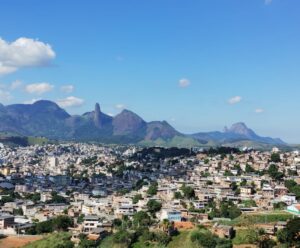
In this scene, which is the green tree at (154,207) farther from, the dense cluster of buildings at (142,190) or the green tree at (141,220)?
the green tree at (141,220)

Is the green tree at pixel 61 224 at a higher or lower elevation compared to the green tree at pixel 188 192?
lower

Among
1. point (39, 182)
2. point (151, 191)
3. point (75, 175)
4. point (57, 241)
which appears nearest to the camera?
point (57, 241)

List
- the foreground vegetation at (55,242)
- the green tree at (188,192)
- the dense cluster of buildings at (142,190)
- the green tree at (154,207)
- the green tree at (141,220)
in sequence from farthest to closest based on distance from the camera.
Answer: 1. the green tree at (188,192)
2. the green tree at (154,207)
3. the dense cluster of buildings at (142,190)
4. the green tree at (141,220)
5. the foreground vegetation at (55,242)

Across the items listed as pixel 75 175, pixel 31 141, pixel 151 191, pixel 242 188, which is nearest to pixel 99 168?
pixel 75 175

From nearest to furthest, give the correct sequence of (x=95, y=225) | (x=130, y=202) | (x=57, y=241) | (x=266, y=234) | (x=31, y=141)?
(x=266, y=234)
(x=57, y=241)
(x=95, y=225)
(x=130, y=202)
(x=31, y=141)

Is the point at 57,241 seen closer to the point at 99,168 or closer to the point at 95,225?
the point at 95,225

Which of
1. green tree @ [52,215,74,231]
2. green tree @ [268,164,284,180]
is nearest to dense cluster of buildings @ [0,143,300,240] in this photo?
green tree @ [268,164,284,180]

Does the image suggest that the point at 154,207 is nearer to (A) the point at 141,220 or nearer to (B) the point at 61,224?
(A) the point at 141,220

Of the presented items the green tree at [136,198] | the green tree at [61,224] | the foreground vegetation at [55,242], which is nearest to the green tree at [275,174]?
the green tree at [136,198]

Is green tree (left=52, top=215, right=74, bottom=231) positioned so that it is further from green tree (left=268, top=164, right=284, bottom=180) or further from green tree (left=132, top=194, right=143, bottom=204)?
green tree (left=268, top=164, right=284, bottom=180)

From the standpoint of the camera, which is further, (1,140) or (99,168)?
(1,140)

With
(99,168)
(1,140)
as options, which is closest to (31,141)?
(1,140)
